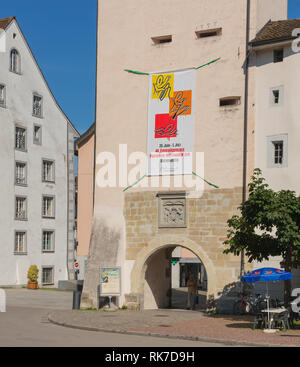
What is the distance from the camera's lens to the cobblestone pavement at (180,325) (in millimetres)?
18406

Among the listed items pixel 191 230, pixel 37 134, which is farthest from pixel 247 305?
pixel 37 134

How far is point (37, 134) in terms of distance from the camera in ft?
166

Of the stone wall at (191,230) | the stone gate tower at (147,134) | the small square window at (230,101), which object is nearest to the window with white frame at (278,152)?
the stone gate tower at (147,134)

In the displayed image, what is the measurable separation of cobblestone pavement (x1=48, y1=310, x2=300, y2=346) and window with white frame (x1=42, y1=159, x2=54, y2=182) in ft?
80.6

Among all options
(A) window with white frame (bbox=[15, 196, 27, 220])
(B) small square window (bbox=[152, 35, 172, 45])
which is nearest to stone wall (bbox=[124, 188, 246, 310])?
(B) small square window (bbox=[152, 35, 172, 45])

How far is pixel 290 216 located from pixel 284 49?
26.0 ft

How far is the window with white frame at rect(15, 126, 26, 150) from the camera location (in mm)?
48219

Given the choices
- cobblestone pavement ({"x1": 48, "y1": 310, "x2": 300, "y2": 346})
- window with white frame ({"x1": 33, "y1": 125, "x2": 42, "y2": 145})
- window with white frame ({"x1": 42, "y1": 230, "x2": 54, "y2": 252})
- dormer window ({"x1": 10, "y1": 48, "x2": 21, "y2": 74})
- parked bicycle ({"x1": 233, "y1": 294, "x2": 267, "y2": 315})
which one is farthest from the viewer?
window with white frame ({"x1": 42, "y1": 230, "x2": 54, "y2": 252})

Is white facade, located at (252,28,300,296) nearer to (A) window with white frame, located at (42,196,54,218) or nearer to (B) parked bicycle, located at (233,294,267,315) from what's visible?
(B) parked bicycle, located at (233,294,267,315)

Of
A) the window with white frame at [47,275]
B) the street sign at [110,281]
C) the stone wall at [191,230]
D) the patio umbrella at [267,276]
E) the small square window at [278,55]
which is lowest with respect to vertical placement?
the window with white frame at [47,275]

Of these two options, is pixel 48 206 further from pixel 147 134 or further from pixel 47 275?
pixel 147 134

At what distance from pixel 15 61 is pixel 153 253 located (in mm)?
25884

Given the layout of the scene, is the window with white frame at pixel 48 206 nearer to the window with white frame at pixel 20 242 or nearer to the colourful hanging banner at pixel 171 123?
the window with white frame at pixel 20 242
